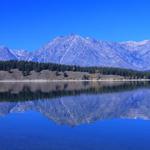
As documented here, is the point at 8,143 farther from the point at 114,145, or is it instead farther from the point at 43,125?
the point at 43,125

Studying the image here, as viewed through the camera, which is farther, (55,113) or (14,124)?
(55,113)

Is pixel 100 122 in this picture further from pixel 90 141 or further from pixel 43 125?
pixel 90 141

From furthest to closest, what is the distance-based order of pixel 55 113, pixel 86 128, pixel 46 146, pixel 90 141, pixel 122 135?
pixel 55 113
pixel 86 128
pixel 122 135
pixel 90 141
pixel 46 146

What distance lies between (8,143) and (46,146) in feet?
10.9

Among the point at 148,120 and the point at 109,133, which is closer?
the point at 109,133

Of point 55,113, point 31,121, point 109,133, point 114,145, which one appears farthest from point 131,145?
point 55,113

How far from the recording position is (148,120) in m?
49.4

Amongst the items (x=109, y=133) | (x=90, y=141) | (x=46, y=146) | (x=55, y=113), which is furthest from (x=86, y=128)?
(x=55, y=113)

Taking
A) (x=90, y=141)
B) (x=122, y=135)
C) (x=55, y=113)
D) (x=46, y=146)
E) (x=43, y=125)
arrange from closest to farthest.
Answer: (x=46, y=146), (x=90, y=141), (x=122, y=135), (x=43, y=125), (x=55, y=113)

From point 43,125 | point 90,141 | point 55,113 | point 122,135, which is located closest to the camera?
point 90,141

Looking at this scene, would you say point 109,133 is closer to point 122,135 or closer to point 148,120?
point 122,135

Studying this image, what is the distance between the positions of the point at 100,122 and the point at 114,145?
15.3 m

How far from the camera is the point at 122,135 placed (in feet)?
124

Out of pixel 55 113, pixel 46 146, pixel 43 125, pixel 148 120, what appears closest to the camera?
pixel 46 146
